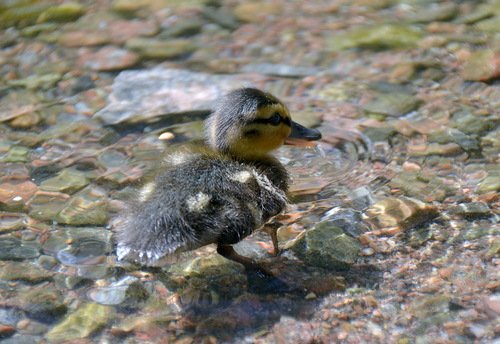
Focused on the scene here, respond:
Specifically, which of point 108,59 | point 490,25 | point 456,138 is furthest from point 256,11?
point 456,138

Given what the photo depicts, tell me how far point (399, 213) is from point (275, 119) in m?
0.63

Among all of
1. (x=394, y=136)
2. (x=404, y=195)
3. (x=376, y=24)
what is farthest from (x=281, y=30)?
(x=404, y=195)

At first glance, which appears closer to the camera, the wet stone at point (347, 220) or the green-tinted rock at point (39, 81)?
the wet stone at point (347, 220)

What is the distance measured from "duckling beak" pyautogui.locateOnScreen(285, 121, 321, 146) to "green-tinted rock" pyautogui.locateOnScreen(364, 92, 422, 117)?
609 mm

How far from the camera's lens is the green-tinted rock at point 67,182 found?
3564 millimetres

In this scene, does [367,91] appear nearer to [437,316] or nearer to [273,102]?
[273,102]

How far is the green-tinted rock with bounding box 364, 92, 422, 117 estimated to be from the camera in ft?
13.5

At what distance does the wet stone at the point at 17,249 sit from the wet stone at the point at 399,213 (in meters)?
1.28

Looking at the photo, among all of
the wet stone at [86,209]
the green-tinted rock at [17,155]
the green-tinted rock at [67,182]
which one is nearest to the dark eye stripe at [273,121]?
the wet stone at [86,209]

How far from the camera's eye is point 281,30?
16.8 ft

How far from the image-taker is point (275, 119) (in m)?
3.45

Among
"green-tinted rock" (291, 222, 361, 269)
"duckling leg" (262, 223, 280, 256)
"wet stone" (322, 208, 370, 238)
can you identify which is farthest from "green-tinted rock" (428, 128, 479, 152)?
"duckling leg" (262, 223, 280, 256)

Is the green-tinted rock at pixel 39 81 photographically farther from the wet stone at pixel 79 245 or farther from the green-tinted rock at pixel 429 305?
the green-tinted rock at pixel 429 305

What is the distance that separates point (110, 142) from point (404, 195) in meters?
1.41
